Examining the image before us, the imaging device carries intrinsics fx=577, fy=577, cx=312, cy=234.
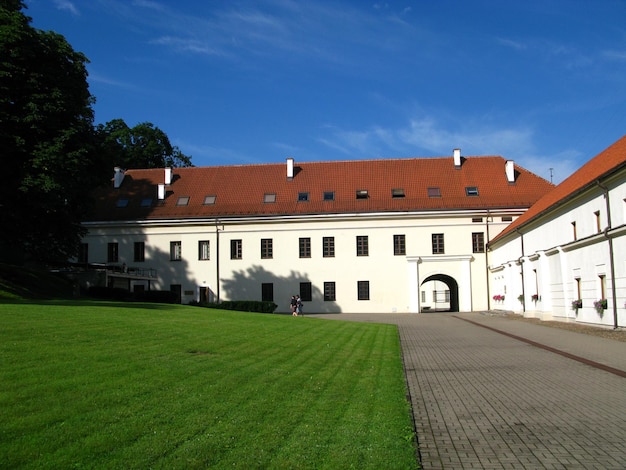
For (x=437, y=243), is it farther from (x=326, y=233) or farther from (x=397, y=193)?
(x=326, y=233)

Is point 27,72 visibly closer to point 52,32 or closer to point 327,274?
point 52,32

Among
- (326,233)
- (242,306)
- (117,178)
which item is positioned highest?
(117,178)

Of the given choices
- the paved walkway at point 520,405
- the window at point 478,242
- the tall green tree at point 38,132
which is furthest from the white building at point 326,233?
the paved walkway at point 520,405

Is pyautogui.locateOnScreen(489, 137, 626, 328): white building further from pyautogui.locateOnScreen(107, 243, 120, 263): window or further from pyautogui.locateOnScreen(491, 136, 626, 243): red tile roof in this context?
pyautogui.locateOnScreen(107, 243, 120, 263): window

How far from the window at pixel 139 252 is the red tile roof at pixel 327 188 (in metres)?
2.31

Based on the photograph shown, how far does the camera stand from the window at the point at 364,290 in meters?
46.3

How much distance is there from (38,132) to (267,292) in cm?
2444

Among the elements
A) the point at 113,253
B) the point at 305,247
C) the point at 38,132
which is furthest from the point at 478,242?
the point at 38,132

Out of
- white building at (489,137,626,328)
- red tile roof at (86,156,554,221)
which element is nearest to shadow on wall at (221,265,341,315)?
red tile roof at (86,156,554,221)

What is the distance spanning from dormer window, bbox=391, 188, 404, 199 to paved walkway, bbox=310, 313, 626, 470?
101 feet

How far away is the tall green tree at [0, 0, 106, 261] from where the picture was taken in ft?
84.1

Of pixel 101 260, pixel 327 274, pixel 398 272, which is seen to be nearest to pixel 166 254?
pixel 101 260

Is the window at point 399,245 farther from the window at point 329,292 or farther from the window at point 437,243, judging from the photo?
the window at point 329,292

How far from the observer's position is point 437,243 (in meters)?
46.5
